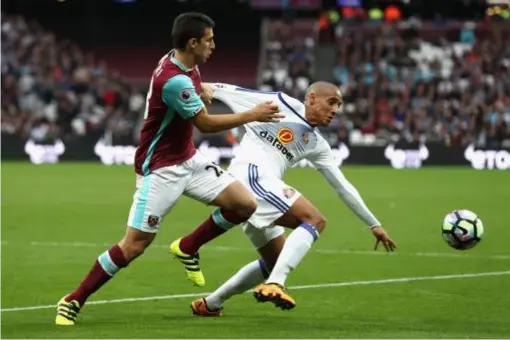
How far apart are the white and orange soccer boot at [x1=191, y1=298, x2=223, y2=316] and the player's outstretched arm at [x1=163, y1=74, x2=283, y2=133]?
1.62 meters

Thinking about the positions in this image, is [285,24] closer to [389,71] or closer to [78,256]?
[389,71]

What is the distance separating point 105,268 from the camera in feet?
30.6

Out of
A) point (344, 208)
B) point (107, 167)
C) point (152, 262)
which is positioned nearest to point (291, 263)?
point (152, 262)

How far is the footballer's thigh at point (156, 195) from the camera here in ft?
30.6

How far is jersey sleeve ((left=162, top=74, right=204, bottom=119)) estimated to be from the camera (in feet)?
29.9

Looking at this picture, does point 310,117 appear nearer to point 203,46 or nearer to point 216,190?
point 216,190

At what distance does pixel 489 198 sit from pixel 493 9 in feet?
67.6

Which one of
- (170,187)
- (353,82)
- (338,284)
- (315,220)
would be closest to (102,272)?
(170,187)

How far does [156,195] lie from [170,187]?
124 mm

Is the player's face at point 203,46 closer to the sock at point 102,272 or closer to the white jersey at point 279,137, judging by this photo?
the white jersey at point 279,137

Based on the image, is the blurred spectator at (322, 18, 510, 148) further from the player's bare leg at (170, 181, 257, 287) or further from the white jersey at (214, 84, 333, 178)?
the player's bare leg at (170, 181, 257, 287)

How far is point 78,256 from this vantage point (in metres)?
14.5

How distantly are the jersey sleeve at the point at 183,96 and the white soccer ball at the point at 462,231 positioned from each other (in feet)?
9.10

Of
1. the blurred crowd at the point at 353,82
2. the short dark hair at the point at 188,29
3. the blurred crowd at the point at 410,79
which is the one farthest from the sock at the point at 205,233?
the blurred crowd at the point at 353,82
